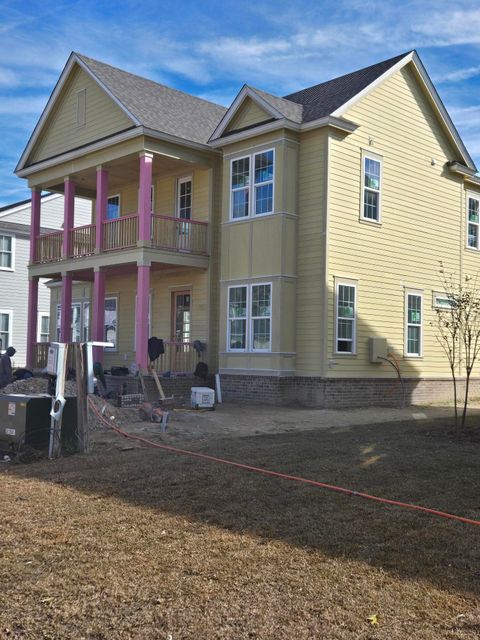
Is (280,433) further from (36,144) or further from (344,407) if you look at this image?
(36,144)

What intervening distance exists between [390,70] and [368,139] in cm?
239

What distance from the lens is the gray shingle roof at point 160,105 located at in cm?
2081

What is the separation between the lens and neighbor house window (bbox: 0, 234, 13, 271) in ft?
114

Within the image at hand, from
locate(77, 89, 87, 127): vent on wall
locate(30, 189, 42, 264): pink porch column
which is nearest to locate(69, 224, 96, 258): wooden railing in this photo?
locate(30, 189, 42, 264): pink porch column

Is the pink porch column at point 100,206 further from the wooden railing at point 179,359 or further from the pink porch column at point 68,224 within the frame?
the wooden railing at point 179,359

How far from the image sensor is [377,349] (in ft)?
64.2

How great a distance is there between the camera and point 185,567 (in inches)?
207

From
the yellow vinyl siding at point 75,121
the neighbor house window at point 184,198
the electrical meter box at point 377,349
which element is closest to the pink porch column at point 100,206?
the yellow vinyl siding at point 75,121

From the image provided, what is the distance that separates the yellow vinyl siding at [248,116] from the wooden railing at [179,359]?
638 cm

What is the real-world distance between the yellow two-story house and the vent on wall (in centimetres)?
6

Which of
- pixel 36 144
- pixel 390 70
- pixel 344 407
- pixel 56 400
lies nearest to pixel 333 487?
pixel 56 400

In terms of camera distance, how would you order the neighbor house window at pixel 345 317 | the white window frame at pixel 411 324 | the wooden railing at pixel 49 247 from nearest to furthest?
1. the neighbor house window at pixel 345 317
2. the white window frame at pixel 411 324
3. the wooden railing at pixel 49 247

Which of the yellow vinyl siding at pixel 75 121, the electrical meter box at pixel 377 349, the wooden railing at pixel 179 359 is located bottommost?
the wooden railing at pixel 179 359

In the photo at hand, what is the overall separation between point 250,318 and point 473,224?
9415 millimetres
